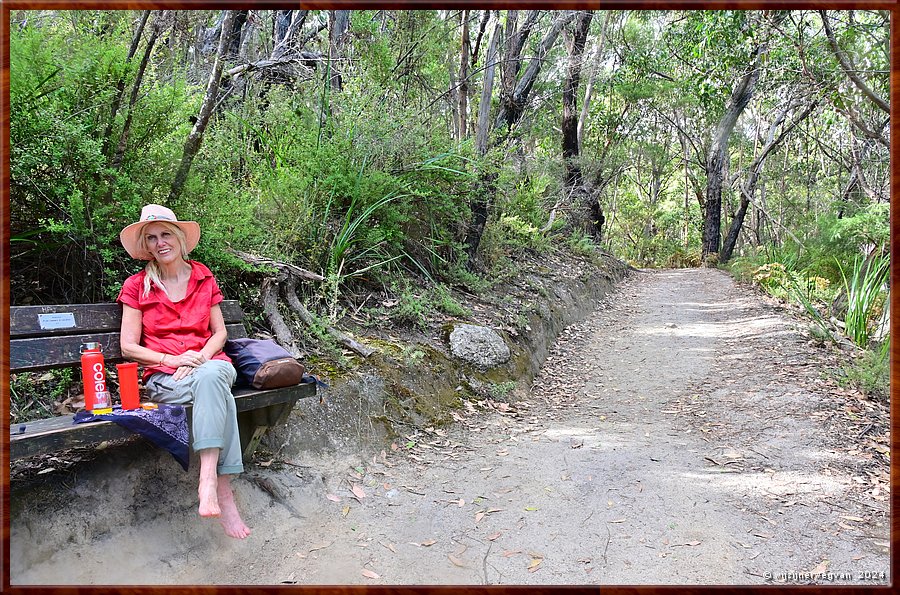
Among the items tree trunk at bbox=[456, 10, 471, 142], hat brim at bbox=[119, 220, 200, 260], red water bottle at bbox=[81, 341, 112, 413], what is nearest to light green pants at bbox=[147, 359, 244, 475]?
red water bottle at bbox=[81, 341, 112, 413]

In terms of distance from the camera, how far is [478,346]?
6.26m

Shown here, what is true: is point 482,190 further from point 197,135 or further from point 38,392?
point 38,392

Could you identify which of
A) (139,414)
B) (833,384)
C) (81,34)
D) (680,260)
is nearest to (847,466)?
(833,384)

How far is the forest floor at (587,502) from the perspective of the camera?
306 cm

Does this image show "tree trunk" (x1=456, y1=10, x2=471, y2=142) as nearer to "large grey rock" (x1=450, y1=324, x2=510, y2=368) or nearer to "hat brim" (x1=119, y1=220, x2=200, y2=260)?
"large grey rock" (x1=450, y1=324, x2=510, y2=368)

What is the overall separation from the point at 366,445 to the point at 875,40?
6639 millimetres

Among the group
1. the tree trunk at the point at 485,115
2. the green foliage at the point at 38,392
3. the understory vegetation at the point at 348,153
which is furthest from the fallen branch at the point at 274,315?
the tree trunk at the point at 485,115

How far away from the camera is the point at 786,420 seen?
4992mm

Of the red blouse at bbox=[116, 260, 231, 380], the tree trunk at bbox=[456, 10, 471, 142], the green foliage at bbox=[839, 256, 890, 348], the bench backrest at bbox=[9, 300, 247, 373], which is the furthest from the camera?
the tree trunk at bbox=[456, 10, 471, 142]

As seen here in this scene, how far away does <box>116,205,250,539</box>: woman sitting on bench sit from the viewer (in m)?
3.01

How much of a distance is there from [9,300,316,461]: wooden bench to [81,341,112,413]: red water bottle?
121 millimetres

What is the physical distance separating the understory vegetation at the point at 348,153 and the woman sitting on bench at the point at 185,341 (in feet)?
1.62

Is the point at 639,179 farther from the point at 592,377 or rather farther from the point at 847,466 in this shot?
the point at 847,466

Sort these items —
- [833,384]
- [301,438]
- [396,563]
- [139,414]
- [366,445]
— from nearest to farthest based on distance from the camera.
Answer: [139,414]
[396,563]
[301,438]
[366,445]
[833,384]
